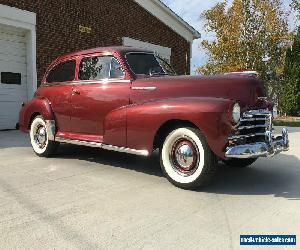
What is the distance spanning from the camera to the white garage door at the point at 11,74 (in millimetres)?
11012

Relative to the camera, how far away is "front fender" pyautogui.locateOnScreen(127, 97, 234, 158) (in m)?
4.61

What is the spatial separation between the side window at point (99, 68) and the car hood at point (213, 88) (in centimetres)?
82

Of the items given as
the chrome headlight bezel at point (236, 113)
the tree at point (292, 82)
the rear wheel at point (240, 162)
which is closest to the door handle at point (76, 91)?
the rear wheel at point (240, 162)

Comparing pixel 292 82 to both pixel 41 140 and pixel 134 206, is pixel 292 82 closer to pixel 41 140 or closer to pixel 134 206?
pixel 41 140

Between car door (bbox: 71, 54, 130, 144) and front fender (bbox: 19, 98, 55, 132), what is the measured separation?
25.1 inches

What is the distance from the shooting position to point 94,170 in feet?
19.5

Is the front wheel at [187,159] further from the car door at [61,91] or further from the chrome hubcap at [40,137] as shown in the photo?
the chrome hubcap at [40,137]

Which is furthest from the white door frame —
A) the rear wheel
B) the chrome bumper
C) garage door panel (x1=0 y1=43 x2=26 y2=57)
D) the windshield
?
the chrome bumper

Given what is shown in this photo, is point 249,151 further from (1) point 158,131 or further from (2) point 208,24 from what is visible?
(2) point 208,24

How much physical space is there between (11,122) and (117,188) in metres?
7.26

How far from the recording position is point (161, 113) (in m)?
5.05

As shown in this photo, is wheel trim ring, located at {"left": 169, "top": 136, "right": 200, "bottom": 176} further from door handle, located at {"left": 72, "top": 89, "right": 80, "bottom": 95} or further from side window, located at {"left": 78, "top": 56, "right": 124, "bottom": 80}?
door handle, located at {"left": 72, "top": 89, "right": 80, "bottom": 95}

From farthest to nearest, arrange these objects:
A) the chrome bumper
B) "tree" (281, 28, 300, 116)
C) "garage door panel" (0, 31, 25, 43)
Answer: "tree" (281, 28, 300, 116), "garage door panel" (0, 31, 25, 43), the chrome bumper

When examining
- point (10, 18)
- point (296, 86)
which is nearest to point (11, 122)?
point (10, 18)
